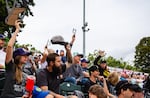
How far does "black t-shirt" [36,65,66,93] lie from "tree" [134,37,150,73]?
217 feet

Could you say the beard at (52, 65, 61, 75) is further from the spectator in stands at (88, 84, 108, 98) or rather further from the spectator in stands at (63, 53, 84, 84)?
the spectator in stands at (63, 53, 84, 84)

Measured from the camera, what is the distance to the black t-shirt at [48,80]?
703 centimetres

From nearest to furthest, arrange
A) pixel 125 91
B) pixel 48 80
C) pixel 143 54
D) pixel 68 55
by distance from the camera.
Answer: pixel 125 91, pixel 48 80, pixel 68 55, pixel 143 54

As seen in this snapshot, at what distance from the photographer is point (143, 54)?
3019 inches

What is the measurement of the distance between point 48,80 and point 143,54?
2791 inches

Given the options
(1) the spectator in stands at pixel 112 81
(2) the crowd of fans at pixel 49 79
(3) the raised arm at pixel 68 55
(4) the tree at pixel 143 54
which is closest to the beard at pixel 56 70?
(2) the crowd of fans at pixel 49 79

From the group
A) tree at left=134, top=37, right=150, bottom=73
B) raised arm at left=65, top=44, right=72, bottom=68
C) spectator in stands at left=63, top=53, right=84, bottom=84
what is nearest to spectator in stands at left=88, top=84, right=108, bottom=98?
raised arm at left=65, top=44, right=72, bottom=68

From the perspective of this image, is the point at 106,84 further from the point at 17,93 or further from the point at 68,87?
the point at 17,93

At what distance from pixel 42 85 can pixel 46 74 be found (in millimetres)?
246

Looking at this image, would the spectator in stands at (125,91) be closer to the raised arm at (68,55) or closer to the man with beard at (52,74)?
the man with beard at (52,74)

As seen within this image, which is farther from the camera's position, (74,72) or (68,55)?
(74,72)

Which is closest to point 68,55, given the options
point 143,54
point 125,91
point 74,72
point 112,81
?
point 74,72

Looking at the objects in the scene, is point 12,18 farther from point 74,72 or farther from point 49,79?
point 74,72

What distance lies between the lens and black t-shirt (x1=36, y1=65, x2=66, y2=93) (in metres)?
7.03
